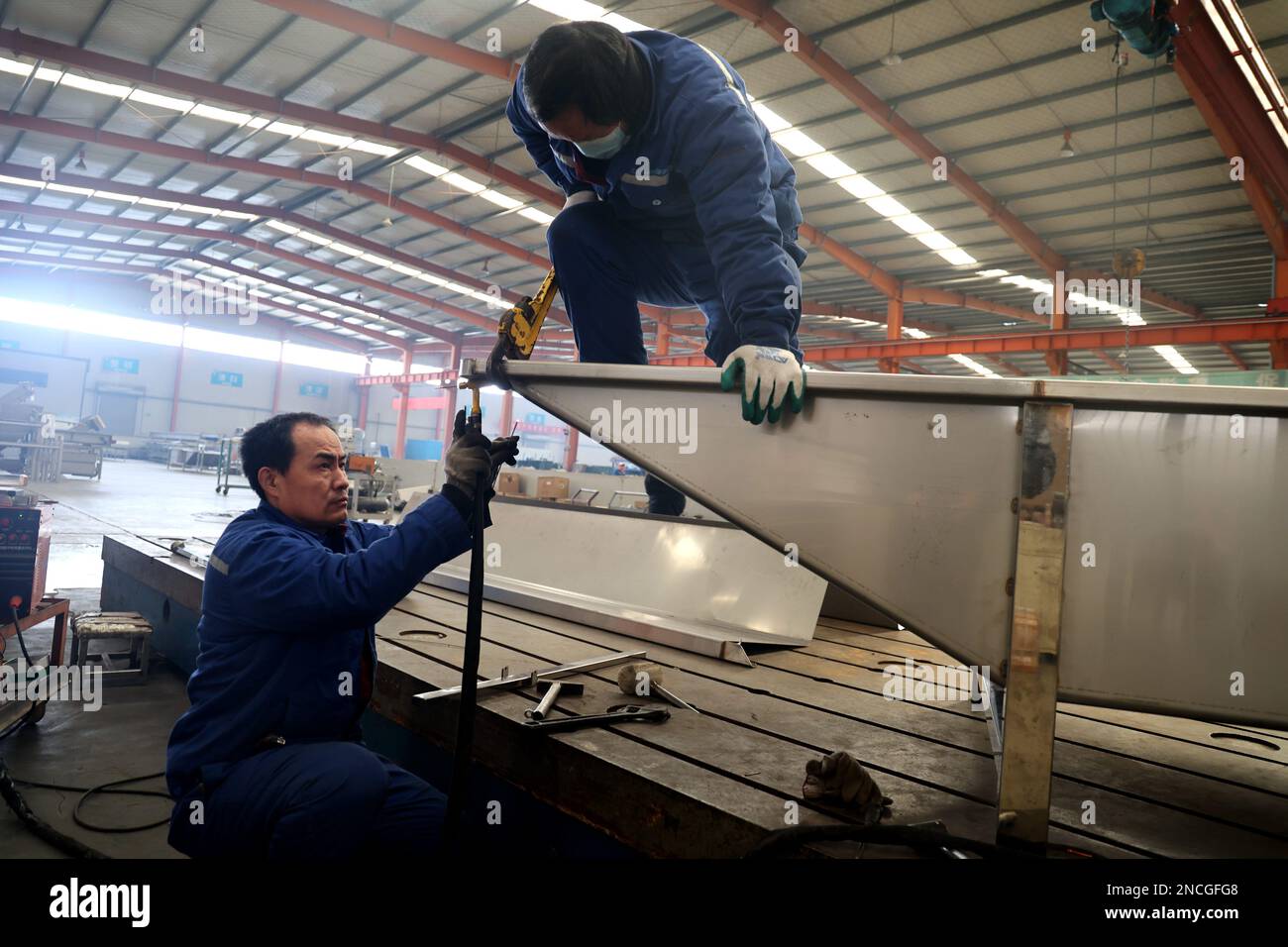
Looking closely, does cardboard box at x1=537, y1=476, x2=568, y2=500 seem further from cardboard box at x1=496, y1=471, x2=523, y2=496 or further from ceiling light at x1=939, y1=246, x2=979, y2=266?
ceiling light at x1=939, y1=246, x2=979, y2=266

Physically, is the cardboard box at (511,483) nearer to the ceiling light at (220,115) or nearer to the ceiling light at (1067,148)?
the ceiling light at (220,115)

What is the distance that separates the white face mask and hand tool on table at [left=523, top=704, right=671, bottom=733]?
1285mm

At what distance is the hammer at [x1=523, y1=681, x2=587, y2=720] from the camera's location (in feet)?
5.19

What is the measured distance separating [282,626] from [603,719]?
66cm

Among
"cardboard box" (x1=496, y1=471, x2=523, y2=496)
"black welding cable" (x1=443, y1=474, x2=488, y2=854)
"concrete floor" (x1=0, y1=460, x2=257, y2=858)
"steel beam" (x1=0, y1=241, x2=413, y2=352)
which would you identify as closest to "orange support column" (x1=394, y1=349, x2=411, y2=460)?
"steel beam" (x1=0, y1=241, x2=413, y2=352)

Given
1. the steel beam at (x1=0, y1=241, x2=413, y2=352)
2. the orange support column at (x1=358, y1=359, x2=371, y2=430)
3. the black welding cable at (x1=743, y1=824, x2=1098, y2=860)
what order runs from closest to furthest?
the black welding cable at (x1=743, y1=824, x2=1098, y2=860) < the steel beam at (x1=0, y1=241, x2=413, y2=352) < the orange support column at (x1=358, y1=359, x2=371, y2=430)

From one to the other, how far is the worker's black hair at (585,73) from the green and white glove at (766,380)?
0.71 m

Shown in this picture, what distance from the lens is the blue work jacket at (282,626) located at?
4.58 feet

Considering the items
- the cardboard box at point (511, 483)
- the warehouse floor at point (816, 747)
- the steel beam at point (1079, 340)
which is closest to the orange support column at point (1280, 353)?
the steel beam at point (1079, 340)

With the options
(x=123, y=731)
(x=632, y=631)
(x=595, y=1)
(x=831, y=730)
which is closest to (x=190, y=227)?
(x=595, y=1)

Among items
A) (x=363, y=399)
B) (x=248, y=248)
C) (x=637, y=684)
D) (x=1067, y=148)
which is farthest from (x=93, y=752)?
(x=363, y=399)
